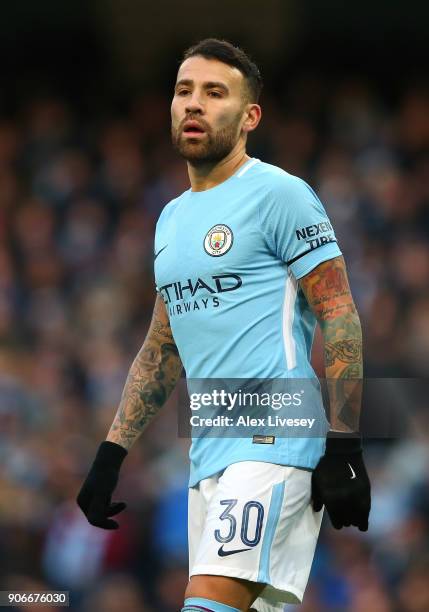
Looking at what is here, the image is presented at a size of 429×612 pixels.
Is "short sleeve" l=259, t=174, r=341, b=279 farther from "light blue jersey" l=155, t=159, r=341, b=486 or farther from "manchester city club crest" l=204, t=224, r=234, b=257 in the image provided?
"manchester city club crest" l=204, t=224, r=234, b=257

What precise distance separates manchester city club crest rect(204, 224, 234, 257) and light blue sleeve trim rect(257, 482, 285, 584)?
803mm

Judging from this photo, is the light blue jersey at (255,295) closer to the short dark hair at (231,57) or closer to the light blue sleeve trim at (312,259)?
the light blue sleeve trim at (312,259)

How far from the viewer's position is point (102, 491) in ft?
14.2

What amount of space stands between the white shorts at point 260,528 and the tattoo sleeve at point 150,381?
0.59 metres

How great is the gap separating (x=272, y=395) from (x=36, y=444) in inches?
189

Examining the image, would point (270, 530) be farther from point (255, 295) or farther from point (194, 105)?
point (194, 105)

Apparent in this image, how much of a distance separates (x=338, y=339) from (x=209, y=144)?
839 mm

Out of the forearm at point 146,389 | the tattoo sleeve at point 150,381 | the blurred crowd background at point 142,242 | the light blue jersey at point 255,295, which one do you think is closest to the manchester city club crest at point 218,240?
the light blue jersey at point 255,295

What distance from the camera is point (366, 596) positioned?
716 cm

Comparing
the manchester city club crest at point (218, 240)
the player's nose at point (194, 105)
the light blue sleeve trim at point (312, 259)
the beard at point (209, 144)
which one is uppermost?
the player's nose at point (194, 105)

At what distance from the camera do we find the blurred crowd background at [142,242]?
293 inches

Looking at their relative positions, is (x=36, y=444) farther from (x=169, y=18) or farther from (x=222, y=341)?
(x=169, y=18)

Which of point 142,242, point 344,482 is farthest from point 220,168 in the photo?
point 142,242

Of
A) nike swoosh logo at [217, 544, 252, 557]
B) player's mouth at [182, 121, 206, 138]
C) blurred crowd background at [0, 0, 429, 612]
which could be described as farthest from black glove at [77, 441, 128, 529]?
blurred crowd background at [0, 0, 429, 612]
